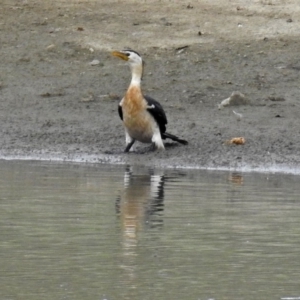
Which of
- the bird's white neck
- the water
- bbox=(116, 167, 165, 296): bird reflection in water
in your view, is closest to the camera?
the water

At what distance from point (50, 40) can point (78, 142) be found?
12.5ft

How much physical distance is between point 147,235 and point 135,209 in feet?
3.57

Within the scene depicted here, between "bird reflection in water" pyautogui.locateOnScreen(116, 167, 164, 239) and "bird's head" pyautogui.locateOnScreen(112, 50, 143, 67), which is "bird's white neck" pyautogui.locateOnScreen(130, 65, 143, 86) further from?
"bird reflection in water" pyautogui.locateOnScreen(116, 167, 164, 239)

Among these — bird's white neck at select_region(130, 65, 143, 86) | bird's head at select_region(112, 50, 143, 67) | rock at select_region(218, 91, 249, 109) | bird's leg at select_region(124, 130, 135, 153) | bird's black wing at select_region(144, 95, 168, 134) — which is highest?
bird's head at select_region(112, 50, 143, 67)

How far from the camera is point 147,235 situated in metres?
8.69

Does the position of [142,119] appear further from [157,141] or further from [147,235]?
[147,235]

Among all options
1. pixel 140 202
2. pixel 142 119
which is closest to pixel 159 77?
pixel 142 119

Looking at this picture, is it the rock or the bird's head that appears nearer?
the bird's head

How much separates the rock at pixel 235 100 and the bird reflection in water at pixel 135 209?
2495 mm

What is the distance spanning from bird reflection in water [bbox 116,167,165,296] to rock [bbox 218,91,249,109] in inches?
98.2

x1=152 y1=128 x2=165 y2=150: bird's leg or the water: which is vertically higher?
the water

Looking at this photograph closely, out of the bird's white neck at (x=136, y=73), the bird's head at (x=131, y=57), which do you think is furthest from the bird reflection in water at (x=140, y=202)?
the bird's head at (x=131, y=57)

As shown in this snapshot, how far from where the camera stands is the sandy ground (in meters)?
13.6

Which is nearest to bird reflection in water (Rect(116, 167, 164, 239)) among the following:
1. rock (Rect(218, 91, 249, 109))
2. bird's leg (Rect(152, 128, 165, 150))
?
bird's leg (Rect(152, 128, 165, 150))
